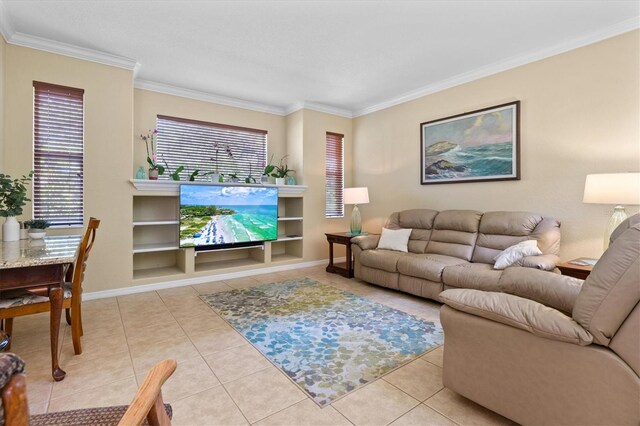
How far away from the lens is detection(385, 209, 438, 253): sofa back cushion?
415 centimetres

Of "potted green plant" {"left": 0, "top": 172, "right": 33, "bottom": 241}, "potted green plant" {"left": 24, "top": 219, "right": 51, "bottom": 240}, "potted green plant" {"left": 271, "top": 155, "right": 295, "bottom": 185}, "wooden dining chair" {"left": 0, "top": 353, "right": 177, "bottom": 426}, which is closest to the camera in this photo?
"wooden dining chair" {"left": 0, "top": 353, "right": 177, "bottom": 426}

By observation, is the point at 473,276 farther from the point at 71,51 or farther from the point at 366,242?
the point at 71,51

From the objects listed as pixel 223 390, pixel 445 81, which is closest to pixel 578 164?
pixel 445 81

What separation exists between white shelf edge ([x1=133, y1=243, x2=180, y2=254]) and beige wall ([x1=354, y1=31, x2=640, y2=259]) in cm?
374

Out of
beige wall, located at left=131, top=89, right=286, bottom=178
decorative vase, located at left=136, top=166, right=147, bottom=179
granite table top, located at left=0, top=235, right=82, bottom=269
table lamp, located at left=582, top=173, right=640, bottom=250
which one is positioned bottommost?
granite table top, located at left=0, top=235, right=82, bottom=269

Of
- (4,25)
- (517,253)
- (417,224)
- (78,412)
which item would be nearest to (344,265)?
(417,224)

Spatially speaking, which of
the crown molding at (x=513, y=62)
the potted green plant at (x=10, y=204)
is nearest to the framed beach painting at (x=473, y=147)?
the crown molding at (x=513, y=62)

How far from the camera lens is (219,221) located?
4.44m

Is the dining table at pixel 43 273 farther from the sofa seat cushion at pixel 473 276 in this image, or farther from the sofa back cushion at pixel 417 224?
the sofa back cushion at pixel 417 224

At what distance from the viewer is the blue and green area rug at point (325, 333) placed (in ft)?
6.75

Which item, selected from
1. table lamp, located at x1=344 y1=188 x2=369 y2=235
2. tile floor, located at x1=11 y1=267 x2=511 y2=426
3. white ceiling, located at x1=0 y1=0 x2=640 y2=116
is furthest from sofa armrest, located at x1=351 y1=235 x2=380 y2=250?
white ceiling, located at x1=0 y1=0 x2=640 y2=116

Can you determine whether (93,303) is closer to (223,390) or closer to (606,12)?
(223,390)

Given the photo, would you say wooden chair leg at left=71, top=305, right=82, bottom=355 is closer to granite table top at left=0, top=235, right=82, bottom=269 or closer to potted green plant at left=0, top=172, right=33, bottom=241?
A: granite table top at left=0, top=235, right=82, bottom=269

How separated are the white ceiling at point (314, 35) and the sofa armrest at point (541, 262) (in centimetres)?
219
